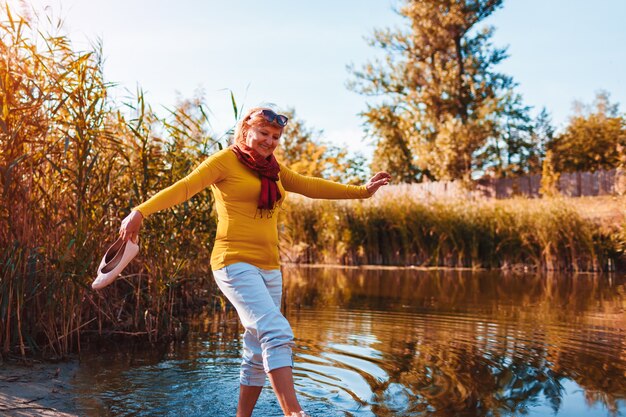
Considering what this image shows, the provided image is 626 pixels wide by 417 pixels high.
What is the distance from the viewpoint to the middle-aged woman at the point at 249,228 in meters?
2.82

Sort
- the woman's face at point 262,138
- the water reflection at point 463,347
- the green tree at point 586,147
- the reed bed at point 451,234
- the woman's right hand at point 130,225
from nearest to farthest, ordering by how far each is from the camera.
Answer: the woman's right hand at point 130,225 < the woman's face at point 262,138 < the water reflection at point 463,347 < the reed bed at point 451,234 < the green tree at point 586,147

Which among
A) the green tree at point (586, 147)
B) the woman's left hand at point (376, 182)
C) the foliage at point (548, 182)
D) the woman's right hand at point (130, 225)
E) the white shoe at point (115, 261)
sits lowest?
the white shoe at point (115, 261)

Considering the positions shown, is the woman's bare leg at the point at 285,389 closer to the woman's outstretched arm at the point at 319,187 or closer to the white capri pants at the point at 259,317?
the white capri pants at the point at 259,317

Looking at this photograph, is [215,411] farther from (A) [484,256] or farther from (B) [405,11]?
(B) [405,11]

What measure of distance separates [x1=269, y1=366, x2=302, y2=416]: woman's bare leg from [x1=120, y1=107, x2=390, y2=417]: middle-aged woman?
0.14 feet

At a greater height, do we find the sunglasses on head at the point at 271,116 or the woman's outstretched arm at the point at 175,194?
the sunglasses on head at the point at 271,116

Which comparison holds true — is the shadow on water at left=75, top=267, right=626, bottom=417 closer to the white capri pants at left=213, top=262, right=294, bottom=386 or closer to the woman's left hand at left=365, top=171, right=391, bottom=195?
the white capri pants at left=213, top=262, right=294, bottom=386

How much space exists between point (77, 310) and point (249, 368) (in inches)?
76.1

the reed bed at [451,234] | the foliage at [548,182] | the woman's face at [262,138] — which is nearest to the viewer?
the woman's face at [262,138]

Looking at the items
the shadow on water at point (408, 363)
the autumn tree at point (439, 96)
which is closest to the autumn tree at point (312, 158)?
the autumn tree at point (439, 96)

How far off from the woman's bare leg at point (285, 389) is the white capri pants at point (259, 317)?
3 centimetres

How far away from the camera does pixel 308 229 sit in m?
15.6

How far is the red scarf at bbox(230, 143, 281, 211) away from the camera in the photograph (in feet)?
9.88

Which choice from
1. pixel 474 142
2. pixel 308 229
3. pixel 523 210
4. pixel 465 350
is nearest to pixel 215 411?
pixel 465 350
